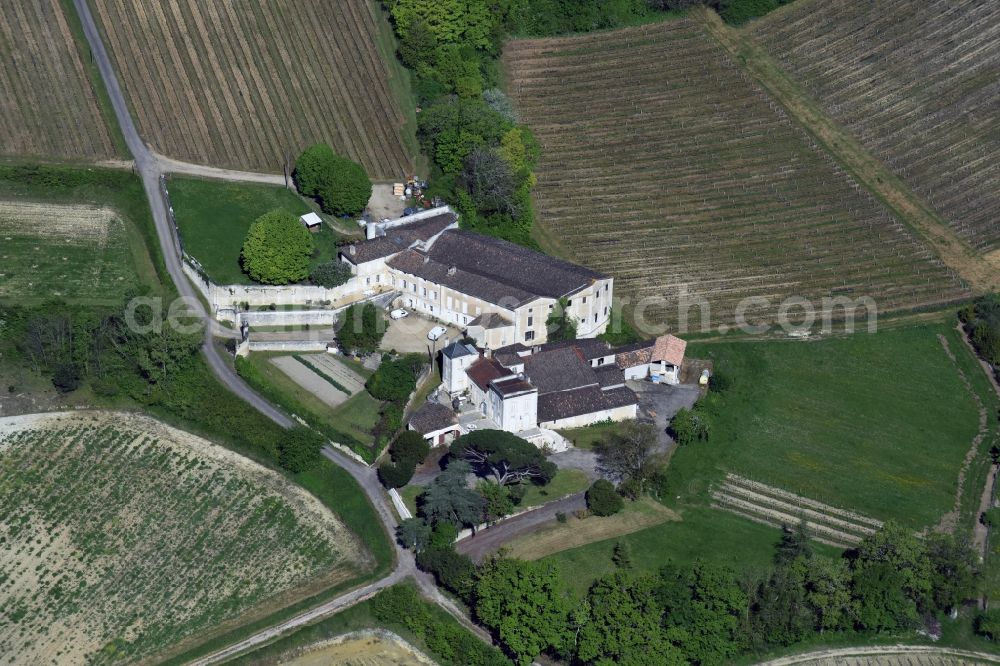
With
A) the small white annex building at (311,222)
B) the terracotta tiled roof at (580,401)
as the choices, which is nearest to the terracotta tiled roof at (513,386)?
the terracotta tiled roof at (580,401)

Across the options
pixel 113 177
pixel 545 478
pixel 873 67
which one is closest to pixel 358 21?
pixel 113 177

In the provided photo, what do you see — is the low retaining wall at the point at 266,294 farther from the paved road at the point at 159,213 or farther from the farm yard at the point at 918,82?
the farm yard at the point at 918,82

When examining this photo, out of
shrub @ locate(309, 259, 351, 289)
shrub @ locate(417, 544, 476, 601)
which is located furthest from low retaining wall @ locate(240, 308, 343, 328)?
shrub @ locate(417, 544, 476, 601)

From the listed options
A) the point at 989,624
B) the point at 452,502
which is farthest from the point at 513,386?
the point at 989,624

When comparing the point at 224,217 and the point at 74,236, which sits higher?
the point at 224,217

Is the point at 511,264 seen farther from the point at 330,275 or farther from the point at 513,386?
the point at 513,386

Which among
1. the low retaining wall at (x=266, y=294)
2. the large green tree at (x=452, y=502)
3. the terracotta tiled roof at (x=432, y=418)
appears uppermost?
the low retaining wall at (x=266, y=294)
